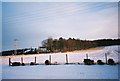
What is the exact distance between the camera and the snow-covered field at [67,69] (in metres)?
4.95

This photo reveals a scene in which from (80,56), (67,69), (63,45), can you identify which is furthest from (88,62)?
(63,45)

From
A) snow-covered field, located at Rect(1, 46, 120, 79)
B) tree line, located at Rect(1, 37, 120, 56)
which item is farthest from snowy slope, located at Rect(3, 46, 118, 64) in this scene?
tree line, located at Rect(1, 37, 120, 56)

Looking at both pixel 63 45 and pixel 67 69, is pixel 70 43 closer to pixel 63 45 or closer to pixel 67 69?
pixel 63 45

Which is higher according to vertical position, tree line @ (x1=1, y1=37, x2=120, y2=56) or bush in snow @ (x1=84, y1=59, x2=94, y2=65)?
tree line @ (x1=1, y1=37, x2=120, y2=56)

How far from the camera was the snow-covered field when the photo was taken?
16.2ft

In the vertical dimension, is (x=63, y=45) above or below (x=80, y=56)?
above

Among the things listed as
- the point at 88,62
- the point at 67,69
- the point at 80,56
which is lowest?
the point at 67,69

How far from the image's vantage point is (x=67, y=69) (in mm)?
4992

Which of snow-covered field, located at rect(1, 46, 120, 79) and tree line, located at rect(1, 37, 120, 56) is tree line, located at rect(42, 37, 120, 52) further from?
snow-covered field, located at rect(1, 46, 120, 79)

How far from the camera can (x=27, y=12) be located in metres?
5.12

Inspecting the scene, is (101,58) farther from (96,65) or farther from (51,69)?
(51,69)

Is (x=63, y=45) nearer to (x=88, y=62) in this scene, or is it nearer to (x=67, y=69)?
(x=67, y=69)

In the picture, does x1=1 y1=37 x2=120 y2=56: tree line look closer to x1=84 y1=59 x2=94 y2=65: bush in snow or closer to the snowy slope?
A: the snowy slope

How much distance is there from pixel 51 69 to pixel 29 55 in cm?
56
